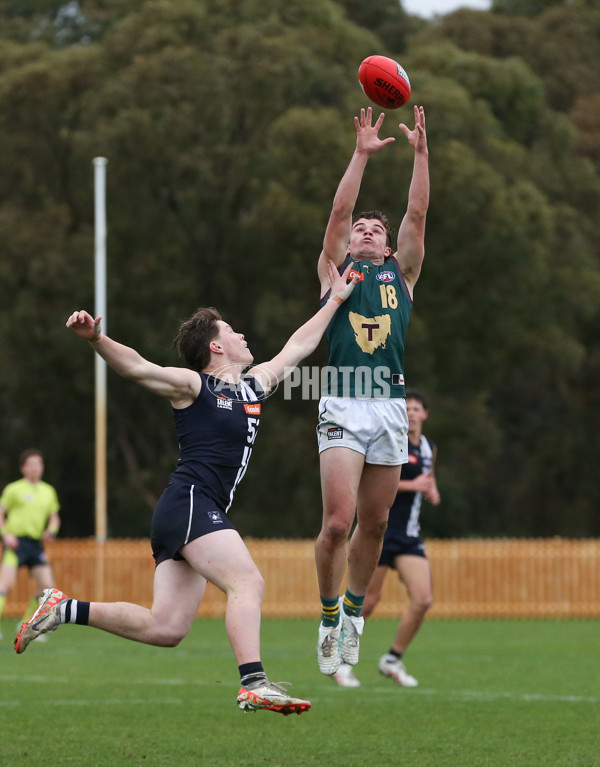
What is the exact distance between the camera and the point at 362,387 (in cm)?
837

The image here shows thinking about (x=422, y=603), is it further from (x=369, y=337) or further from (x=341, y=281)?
(x=341, y=281)

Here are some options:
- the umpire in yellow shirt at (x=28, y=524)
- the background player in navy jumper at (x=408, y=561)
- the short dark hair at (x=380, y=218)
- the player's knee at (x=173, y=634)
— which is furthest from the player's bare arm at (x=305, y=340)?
the umpire in yellow shirt at (x=28, y=524)

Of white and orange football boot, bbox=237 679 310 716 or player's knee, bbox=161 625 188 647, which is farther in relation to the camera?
player's knee, bbox=161 625 188 647

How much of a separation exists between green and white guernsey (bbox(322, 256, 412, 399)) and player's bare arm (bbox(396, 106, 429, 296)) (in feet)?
0.64

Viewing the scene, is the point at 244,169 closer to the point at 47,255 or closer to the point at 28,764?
the point at 47,255

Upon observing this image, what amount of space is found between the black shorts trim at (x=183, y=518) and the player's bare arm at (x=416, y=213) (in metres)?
2.22

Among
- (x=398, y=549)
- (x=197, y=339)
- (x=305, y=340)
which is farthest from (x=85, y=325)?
(x=398, y=549)

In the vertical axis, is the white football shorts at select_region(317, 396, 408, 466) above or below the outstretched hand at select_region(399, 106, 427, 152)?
below

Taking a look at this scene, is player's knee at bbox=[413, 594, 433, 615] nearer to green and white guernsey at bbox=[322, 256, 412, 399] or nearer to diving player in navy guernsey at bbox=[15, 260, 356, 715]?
green and white guernsey at bbox=[322, 256, 412, 399]

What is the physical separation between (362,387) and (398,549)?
4441mm

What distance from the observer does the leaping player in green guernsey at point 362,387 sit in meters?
8.27

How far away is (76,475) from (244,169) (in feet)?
29.1

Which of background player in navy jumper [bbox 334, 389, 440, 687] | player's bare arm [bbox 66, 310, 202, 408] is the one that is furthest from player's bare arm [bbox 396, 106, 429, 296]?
background player in navy jumper [bbox 334, 389, 440, 687]

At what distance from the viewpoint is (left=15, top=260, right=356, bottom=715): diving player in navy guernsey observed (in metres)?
7.05
